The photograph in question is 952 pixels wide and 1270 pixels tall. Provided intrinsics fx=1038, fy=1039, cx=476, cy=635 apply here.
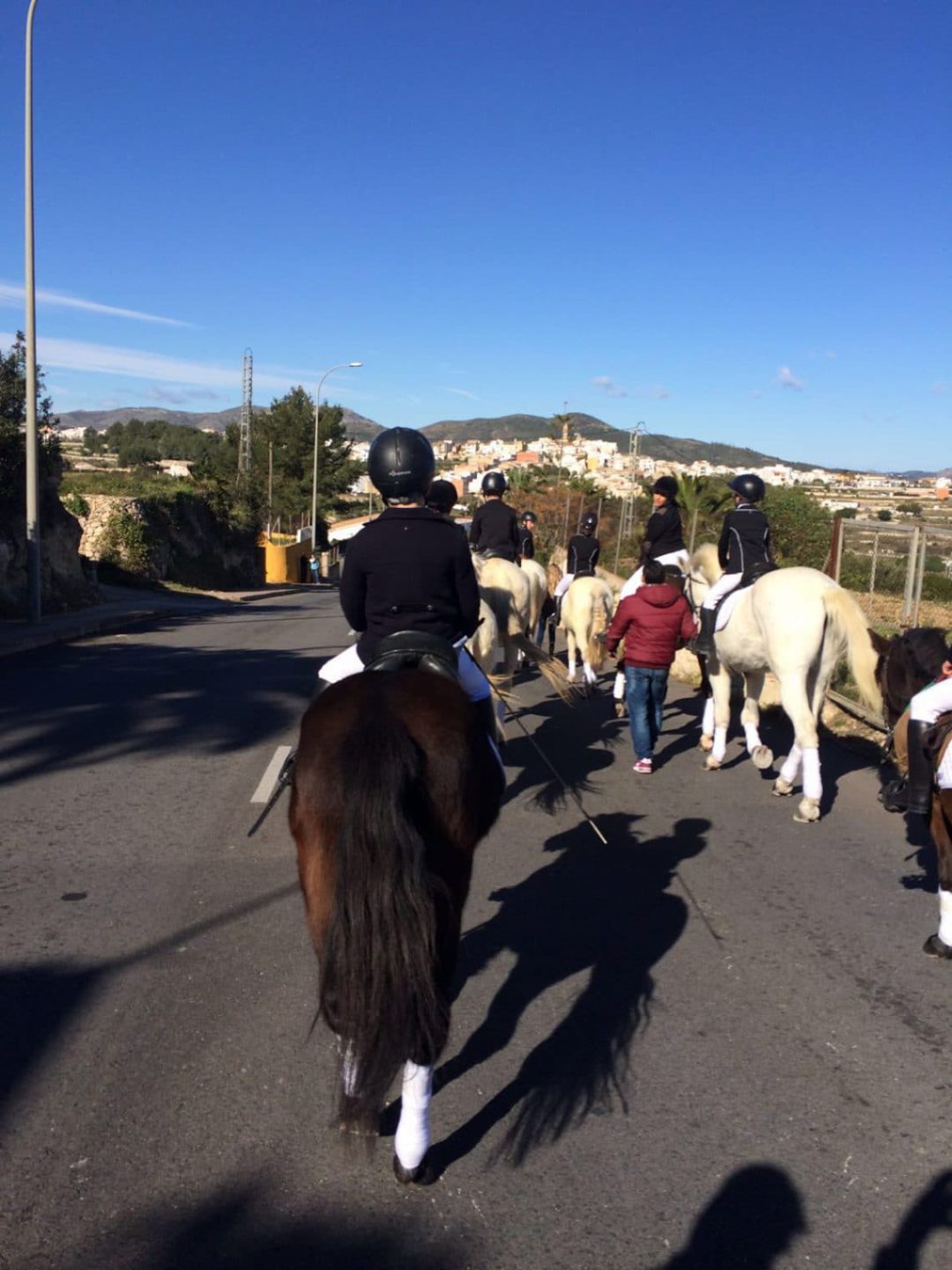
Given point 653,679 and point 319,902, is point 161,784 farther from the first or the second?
point 319,902

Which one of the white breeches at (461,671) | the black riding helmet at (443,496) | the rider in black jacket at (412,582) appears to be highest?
the black riding helmet at (443,496)

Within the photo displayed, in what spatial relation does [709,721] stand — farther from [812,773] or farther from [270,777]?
[270,777]

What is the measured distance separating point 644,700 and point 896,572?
7.38m

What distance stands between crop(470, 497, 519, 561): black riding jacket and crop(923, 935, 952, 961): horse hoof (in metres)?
6.98

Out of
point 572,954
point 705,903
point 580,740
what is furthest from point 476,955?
point 580,740

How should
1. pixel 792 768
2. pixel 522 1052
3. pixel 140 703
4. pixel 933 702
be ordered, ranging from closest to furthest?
pixel 522 1052 → pixel 933 702 → pixel 792 768 → pixel 140 703

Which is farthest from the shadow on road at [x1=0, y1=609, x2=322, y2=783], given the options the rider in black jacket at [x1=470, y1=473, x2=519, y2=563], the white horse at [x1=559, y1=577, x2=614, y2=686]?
the white horse at [x1=559, y1=577, x2=614, y2=686]

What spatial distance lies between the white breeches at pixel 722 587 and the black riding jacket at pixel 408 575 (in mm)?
5335

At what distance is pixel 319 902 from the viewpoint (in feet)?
10.7

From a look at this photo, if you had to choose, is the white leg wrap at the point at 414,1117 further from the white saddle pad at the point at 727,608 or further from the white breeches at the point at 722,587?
the white breeches at the point at 722,587

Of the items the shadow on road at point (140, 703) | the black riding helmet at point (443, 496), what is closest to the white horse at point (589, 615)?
the shadow on road at point (140, 703)

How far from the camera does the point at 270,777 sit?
8383 millimetres

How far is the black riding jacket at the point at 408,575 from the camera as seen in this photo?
427cm

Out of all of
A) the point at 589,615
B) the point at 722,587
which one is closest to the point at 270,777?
the point at 722,587
